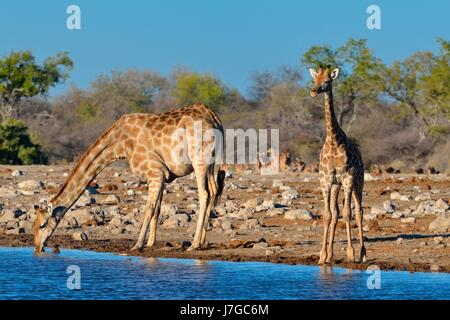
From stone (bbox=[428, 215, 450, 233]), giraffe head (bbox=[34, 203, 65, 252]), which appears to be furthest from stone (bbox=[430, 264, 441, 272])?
giraffe head (bbox=[34, 203, 65, 252])

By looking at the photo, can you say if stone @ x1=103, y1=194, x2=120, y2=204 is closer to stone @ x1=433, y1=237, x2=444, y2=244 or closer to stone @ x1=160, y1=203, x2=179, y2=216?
stone @ x1=160, y1=203, x2=179, y2=216

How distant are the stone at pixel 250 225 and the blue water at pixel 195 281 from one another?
2.66 m

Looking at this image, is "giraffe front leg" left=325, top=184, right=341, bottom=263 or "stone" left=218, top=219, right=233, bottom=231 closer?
"giraffe front leg" left=325, top=184, right=341, bottom=263

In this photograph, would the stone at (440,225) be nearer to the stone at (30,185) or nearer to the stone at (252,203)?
the stone at (252,203)

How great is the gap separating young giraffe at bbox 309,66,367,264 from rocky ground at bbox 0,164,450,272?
1.07ft

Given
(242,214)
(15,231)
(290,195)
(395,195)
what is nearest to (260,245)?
(242,214)

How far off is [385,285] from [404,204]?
7.86m

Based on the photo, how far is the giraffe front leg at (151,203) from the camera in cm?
1455

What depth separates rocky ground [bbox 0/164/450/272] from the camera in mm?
13961

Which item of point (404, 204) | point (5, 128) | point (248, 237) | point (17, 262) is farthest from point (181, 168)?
point (5, 128)

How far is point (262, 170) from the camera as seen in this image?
2903 cm

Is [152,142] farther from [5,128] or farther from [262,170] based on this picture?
[5,128]

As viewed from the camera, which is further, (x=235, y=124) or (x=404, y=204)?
(x=235, y=124)

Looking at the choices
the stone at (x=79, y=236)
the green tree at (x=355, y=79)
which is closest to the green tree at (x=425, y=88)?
the green tree at (x=355, y=79)
